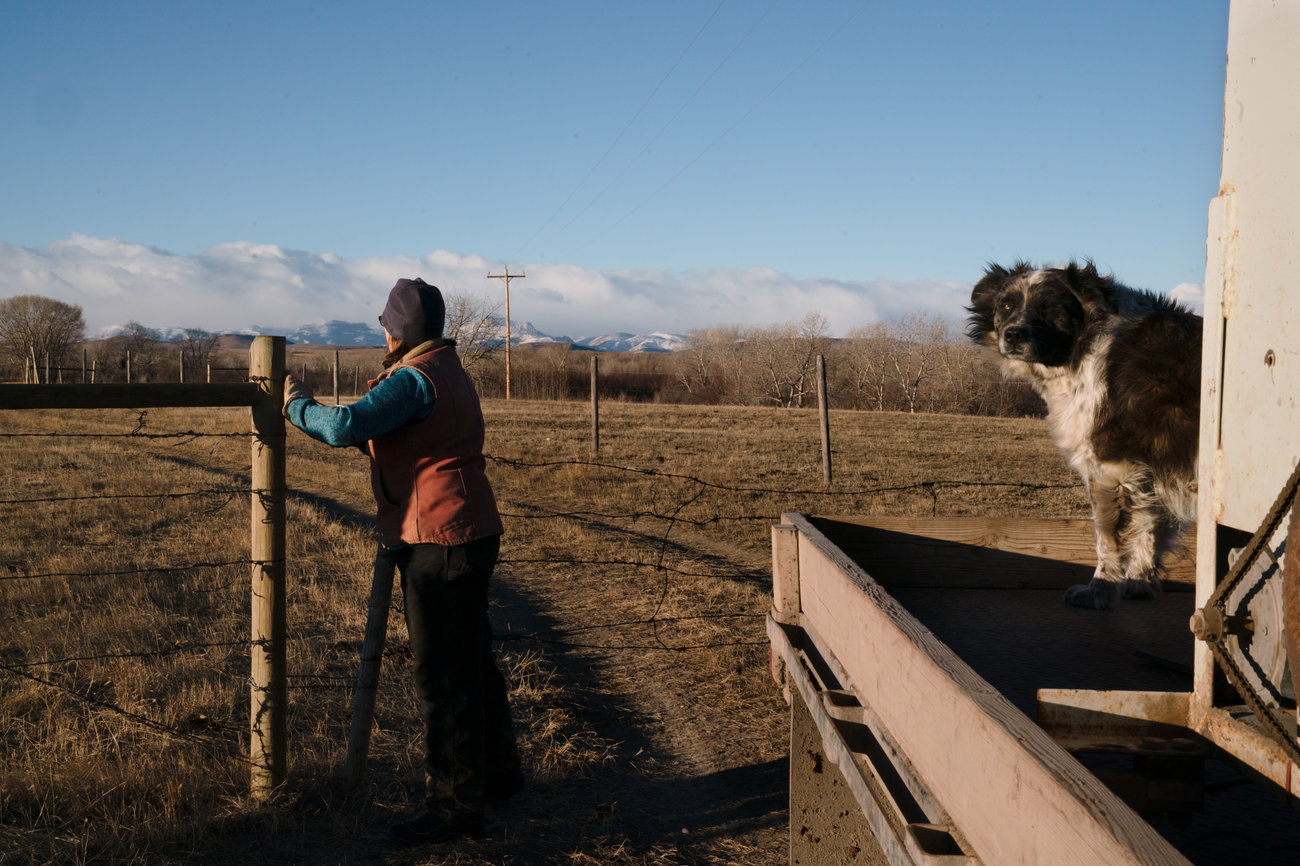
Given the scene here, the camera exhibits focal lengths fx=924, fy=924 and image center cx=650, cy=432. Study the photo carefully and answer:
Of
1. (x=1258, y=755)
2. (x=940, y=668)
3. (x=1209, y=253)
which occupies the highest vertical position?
(x=1209, y=253)

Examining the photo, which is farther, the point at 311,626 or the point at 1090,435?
the point at 311,626

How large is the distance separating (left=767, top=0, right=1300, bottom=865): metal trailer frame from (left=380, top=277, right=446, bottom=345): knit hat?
1.66m

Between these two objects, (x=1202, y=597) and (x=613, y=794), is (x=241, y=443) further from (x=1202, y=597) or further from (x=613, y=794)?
(x=1202, y=597)

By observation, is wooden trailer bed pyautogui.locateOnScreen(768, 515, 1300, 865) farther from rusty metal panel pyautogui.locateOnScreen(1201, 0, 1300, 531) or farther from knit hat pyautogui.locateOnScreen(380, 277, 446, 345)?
knit hat pyautogui.locateOnScreen(380, 277, 446, 345)

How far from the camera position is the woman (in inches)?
122

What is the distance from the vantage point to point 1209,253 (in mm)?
1880

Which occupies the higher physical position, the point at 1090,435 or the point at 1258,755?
the point at 1090,435

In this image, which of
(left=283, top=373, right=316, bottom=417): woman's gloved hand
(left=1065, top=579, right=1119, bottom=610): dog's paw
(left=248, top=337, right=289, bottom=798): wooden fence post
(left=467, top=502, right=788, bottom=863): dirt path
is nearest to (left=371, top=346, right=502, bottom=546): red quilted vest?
(left=283, top=373, right=316, bottom=417): woman's gloved hand

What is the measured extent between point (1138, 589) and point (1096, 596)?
254 millimetres

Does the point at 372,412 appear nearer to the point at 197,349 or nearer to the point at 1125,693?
the point at 1125,693

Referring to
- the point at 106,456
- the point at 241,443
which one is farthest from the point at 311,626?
the point at 241,443

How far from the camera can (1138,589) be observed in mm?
3756

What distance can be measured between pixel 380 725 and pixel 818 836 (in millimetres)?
2309

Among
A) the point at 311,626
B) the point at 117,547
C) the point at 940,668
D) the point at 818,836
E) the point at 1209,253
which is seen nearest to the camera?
the point at 940,668
